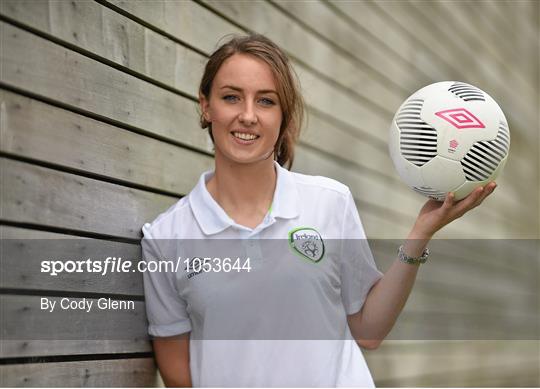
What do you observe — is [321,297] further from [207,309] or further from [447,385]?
[447,385]

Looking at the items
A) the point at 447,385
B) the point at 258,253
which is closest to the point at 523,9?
the point at 447,385

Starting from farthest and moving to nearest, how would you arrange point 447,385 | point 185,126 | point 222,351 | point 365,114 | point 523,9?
point 523,9 → point 447,385 → point 365,114 → point 185,126 → point 222,351

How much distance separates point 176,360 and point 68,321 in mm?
433

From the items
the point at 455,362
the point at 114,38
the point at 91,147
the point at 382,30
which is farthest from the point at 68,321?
the point at 455,362

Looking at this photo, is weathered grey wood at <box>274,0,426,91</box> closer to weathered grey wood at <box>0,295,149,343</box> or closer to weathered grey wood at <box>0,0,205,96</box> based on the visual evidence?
weathered grey wood at <box>0,0,205,96</box>

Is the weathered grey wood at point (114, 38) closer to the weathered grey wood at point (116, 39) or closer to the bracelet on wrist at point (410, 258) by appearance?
the weathered grey wood at point (116, 39)

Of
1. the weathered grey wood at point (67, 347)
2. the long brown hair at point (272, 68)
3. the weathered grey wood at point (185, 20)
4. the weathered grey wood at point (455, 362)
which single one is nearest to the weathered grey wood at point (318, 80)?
the weathered grey wood at point (185, 20)

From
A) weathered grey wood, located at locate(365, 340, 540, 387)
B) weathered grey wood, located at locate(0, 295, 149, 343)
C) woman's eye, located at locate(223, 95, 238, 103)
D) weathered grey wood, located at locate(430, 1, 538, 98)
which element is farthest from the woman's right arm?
weathered grey wood, located at locate(430, 1, 538, 98)

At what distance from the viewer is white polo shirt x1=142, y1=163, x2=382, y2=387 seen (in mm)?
2691

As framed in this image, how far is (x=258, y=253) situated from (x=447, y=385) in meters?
4.16

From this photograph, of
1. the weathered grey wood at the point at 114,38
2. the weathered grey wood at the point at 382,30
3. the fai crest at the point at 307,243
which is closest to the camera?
the weathered grey wood at the point at 114,38

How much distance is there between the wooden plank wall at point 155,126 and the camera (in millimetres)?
2418

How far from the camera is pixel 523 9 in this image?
30.0 feet

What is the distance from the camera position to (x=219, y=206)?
9.21 ft
